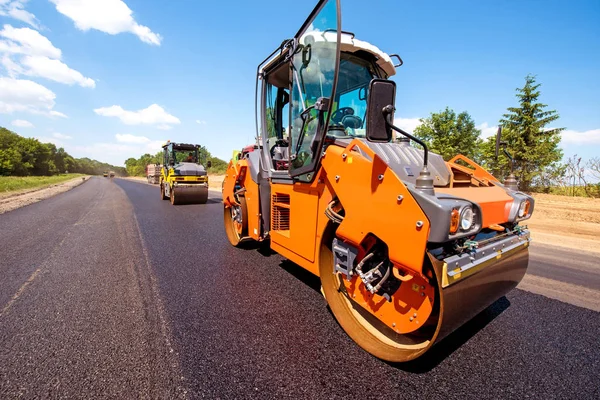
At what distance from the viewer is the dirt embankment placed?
588 centimetres

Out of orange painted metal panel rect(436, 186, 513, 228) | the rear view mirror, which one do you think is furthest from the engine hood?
orange painted metal panel rect(436, 186, 513, 228)

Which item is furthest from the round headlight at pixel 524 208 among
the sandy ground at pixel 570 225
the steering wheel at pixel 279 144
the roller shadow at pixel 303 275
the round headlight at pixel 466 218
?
the sandy ground at pixel 570 225

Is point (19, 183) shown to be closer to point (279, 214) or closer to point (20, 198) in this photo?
point (20, 198)

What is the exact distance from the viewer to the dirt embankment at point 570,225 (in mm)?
5877

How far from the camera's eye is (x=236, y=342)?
2.18 m

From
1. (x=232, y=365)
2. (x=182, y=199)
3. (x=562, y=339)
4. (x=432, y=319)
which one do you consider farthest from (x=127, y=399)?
(x=182, y=199)

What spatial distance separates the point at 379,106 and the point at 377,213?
71 centimetres

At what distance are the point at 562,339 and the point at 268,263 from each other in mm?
3164

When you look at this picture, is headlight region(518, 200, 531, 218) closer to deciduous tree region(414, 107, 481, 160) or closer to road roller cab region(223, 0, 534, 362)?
road roller cab region(223, 0, 534, 362)

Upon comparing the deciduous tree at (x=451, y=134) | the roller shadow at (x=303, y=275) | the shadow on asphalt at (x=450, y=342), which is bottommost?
the shadow on asphalt at (x=450, y=342)

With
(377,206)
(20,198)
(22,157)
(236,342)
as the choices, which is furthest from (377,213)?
(22,157)

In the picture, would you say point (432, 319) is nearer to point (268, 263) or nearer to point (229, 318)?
point (229, 318)

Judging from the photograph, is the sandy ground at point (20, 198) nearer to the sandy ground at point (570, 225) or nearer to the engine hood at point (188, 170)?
the sandy ground at point (570, 225)

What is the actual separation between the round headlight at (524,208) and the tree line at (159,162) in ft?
42.0
